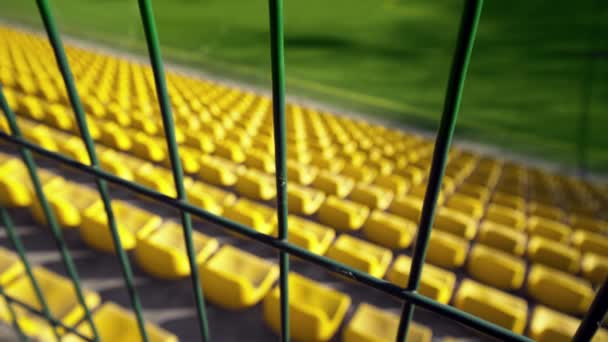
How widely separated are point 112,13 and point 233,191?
1335 centimetres

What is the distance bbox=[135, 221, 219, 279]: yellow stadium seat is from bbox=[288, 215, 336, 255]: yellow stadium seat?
67 centimetres

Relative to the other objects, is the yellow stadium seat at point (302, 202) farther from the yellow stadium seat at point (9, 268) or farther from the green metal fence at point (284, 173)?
the green metal fence at point (284, 173)

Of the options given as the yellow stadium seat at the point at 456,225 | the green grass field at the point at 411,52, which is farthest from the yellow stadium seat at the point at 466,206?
the green grass field at the point at 411,52

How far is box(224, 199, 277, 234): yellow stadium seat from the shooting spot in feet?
11.3

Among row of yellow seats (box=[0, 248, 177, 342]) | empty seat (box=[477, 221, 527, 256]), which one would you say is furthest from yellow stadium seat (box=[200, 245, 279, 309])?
empty seat (box=[477, 221, 527, 256])

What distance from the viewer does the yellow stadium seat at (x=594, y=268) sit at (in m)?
3.73

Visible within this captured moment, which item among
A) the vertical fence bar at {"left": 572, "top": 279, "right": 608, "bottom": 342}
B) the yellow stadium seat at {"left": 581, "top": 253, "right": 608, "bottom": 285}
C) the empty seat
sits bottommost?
the yellow stadium seat at {"left": 581, "top": 253, "right": 608, "bottom": 285}

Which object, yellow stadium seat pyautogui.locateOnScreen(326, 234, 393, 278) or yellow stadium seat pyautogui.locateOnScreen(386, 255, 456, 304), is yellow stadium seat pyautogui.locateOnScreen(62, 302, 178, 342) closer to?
yellow stadium seat pyautogui.locateOnScreen(326, 234, 393, 278)

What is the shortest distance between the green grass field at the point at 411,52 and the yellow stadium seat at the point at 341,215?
6.23 meters

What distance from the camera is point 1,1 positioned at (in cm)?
1538

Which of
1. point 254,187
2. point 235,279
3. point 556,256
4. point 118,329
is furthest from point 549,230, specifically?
point 118,329

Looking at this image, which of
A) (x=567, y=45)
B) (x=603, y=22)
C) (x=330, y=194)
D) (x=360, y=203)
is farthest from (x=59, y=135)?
(x=603, y=22)

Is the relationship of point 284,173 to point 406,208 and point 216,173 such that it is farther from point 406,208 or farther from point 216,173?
point 216,173

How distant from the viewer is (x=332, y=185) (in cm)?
469
